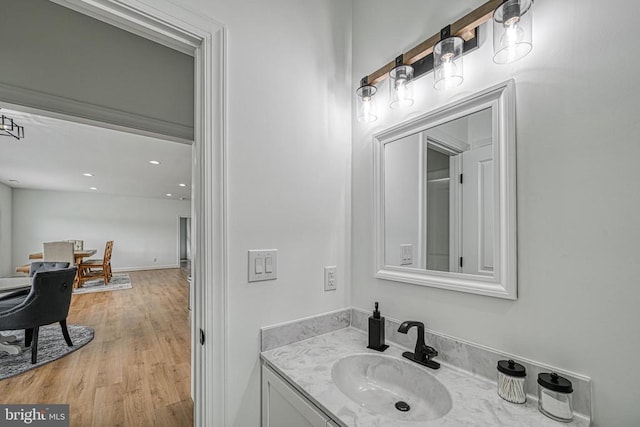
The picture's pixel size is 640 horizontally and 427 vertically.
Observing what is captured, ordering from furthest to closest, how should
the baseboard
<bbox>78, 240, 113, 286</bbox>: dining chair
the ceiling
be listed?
the baseboard < <bbox>78, 240, 113, 286</bbox>: dining chair < the ceiling

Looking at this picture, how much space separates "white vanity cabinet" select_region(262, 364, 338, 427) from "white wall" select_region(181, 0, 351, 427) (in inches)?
2.5

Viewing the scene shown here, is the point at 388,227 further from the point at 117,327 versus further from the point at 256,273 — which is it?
the point at 117,327

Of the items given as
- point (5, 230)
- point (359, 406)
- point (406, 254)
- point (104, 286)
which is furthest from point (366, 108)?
point (5, 230)

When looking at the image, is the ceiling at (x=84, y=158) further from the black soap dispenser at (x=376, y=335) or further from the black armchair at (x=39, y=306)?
the black soap dispenser at (x=376, y=335)

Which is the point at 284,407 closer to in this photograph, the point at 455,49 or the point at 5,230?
the point at 455,49

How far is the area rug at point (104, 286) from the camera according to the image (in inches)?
234

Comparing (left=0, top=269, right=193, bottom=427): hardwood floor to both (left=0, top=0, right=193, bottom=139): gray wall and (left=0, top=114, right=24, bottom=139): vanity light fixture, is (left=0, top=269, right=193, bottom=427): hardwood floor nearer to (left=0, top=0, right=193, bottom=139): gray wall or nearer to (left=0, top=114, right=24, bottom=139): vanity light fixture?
(left=0, top=0, right=193, bottom=139): gray wall

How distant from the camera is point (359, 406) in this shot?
0.77 meters

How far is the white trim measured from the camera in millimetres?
1529

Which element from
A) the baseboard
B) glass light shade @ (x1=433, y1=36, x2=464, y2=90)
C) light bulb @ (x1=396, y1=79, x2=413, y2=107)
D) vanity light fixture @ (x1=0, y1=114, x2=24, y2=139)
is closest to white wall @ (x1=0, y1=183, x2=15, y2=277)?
the baseboard

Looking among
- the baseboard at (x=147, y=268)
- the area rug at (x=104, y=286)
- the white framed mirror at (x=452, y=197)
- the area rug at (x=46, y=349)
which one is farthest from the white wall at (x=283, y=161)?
the baseboard at (x=147, y=268)

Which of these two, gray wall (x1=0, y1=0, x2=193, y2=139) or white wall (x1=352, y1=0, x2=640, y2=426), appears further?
gray wall (x1=0, y1=0, x2=193, y2=139)

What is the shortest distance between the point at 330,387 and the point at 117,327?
4250 mm

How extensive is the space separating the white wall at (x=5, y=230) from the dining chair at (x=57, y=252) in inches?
99.4
